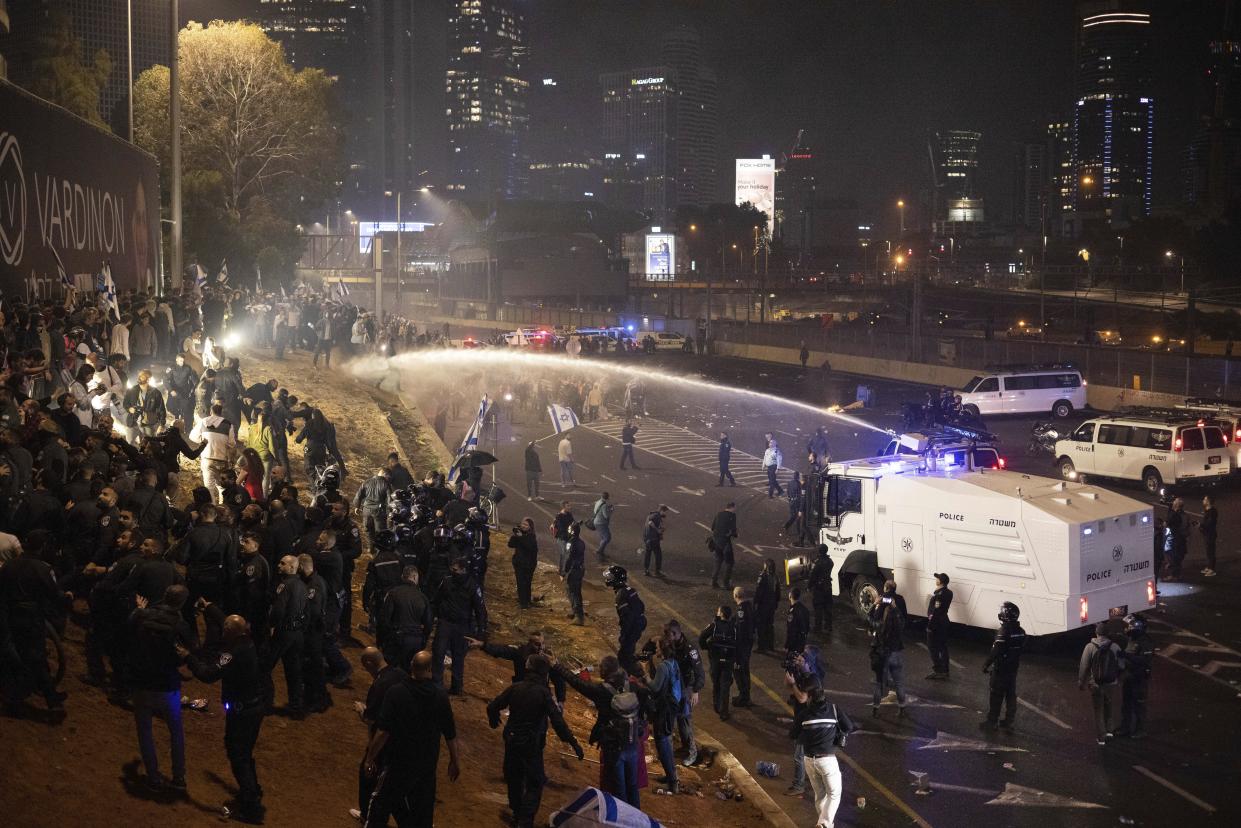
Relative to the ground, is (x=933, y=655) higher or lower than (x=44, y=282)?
lower

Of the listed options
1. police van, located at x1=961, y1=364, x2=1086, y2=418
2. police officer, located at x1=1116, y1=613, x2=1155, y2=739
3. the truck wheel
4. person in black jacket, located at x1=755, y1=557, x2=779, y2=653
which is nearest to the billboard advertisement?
police van, located at x1=961, y1=364, x2=1086, y2=418

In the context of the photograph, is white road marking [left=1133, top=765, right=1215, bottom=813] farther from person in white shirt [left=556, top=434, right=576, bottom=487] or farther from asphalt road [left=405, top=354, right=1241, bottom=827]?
person in white shirt [left=556, top=434, right=576, bottom=487]

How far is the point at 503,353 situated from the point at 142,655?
5171cm

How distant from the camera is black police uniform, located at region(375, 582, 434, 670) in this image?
11617 mm

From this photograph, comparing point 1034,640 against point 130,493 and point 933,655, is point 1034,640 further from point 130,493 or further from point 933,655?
point 130,493

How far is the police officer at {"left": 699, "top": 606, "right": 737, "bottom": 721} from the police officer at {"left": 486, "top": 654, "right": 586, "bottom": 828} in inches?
214

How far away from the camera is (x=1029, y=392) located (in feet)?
151

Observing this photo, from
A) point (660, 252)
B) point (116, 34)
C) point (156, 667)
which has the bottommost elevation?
point (156, 667)

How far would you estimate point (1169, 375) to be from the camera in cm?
4525

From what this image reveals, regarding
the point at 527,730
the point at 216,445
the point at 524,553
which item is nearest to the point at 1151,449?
the point at 524,553

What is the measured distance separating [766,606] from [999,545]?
351 cm

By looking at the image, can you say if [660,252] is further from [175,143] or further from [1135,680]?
[1135,680]

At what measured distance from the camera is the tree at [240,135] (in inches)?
1789

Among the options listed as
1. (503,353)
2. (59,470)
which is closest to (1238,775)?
(59,470)
